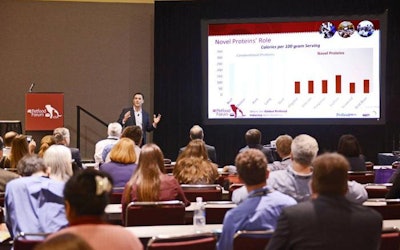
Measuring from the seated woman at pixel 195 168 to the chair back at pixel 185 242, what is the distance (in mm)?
2762

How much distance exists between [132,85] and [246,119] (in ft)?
8.62

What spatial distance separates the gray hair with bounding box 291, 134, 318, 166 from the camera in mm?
4102

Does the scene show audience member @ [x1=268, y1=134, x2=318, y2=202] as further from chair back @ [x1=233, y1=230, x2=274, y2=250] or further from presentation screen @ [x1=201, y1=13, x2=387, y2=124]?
presentation screen @ [x1=201, y1=13, x2=387, y2=124]

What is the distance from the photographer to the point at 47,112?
10.7m

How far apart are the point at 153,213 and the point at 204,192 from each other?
1032mm

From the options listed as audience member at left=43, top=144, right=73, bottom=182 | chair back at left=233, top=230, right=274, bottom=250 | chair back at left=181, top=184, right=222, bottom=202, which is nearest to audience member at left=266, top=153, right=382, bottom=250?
chair back at left=233, top=230, right=274, bottom=250

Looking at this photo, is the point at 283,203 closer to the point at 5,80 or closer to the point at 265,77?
the point at 265,77

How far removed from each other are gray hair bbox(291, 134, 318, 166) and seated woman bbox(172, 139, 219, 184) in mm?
1858

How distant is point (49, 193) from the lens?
400 centimetres

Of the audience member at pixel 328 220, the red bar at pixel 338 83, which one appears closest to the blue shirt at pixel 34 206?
the audience member at pixel 328 220

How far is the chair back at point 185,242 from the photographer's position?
115 inches

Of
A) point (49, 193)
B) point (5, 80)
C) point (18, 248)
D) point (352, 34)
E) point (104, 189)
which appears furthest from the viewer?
point (5, 80)

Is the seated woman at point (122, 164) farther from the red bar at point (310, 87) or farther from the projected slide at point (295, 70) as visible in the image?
the red bar at point (310, 87)

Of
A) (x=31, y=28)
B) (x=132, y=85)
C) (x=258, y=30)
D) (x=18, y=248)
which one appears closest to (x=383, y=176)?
(x=18, y=248)
